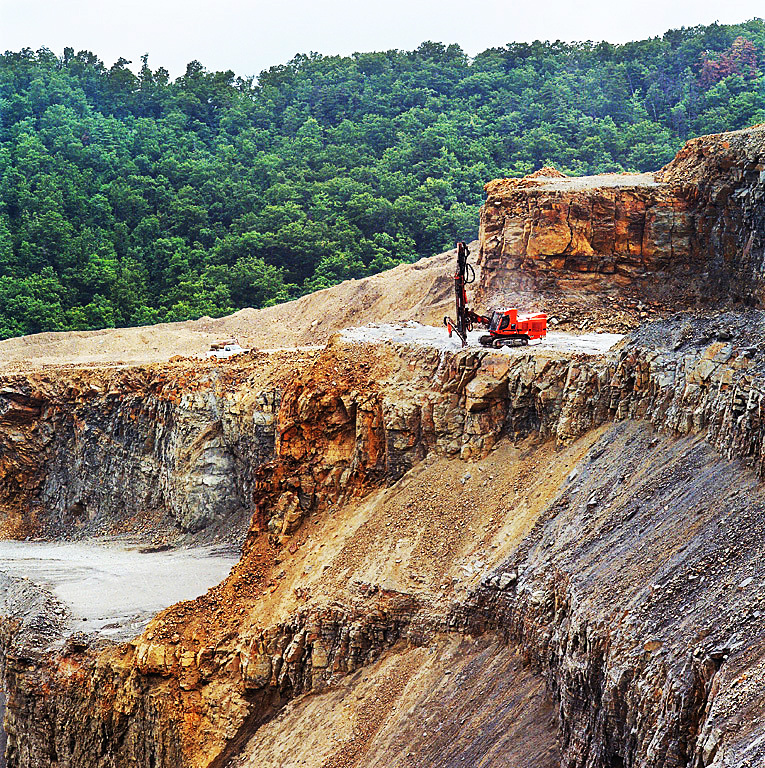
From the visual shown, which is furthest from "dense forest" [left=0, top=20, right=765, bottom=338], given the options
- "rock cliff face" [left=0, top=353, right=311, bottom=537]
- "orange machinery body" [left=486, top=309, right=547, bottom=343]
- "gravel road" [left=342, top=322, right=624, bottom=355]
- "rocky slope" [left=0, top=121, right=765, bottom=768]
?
"orange machinery body" [left=486, top=309, right=547, bottom=343]

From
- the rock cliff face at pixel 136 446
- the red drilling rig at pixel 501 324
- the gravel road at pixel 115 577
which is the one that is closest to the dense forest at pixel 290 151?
the rock cliff face at pixel 136 446

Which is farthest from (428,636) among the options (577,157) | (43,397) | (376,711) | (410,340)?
(577,157)

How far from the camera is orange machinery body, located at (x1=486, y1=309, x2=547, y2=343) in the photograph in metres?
28.6

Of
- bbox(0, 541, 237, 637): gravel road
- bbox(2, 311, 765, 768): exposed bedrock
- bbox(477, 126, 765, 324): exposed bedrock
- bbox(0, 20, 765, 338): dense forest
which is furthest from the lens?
bbox(0, 20, 765, 338): dense forest

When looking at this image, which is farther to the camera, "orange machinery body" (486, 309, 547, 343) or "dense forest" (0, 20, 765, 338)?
"dense forest" (0, 20, 765, 338)

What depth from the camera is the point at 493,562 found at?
21484mm

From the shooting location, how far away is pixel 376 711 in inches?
831

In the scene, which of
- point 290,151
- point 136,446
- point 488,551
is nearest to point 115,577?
point 136,446

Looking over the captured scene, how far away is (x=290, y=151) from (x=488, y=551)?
196 ft

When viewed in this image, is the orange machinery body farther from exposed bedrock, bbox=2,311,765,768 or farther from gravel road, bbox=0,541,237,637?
gravel road, bbox=0,541,237,637

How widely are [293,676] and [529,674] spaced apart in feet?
→ 21.7

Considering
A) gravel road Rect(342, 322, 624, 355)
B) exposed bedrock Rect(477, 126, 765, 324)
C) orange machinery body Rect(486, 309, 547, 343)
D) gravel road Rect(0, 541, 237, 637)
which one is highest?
exposed bedrock Rect(477, 126, 765, 324)

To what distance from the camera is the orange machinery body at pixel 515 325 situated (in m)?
28.6

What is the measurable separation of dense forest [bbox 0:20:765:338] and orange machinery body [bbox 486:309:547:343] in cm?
3834
